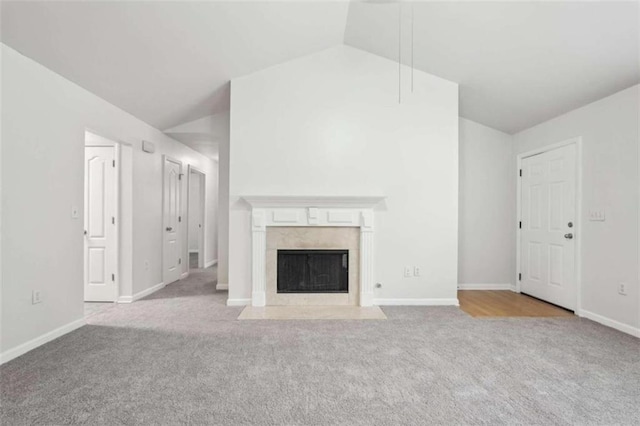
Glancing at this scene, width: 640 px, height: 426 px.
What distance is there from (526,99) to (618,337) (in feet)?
8.75

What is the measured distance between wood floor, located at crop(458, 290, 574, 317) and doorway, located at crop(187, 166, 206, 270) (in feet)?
15.8

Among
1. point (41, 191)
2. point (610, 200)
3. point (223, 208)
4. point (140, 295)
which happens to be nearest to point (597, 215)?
point (610, 200)

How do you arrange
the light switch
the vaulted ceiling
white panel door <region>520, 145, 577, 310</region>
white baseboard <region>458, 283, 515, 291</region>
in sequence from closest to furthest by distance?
the vaulted ceiling → the light switch → white panel door <region>520, 145, 577, 310</region> → white baseboard <region>458, 283, 515, 291</region>

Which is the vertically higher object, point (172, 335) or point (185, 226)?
point (185, 226)

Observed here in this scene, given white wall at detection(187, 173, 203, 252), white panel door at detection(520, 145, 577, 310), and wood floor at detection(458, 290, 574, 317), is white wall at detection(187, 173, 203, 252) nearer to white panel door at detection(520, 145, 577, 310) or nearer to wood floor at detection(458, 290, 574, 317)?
wood floor at detection(458, 290, 574, 317)

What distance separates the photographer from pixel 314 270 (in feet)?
13.0

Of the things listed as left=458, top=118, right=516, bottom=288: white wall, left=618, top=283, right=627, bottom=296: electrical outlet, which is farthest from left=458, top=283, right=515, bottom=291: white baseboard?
left=618, top=283, right=627, bottom=296: electrical outlet

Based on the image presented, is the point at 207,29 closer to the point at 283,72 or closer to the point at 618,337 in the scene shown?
the point at 283,72

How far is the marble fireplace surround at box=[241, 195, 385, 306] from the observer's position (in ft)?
12.6

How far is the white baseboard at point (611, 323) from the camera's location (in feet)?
9.72

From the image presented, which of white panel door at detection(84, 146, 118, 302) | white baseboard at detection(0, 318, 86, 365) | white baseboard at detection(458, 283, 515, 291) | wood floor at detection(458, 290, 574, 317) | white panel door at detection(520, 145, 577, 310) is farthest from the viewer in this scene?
white baseboard at detection(458, 283, 515, 291)

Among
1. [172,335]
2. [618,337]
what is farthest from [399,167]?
[172,335]

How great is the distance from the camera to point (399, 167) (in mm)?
3965

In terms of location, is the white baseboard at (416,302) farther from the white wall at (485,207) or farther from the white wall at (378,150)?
the white wall at (485,207)
